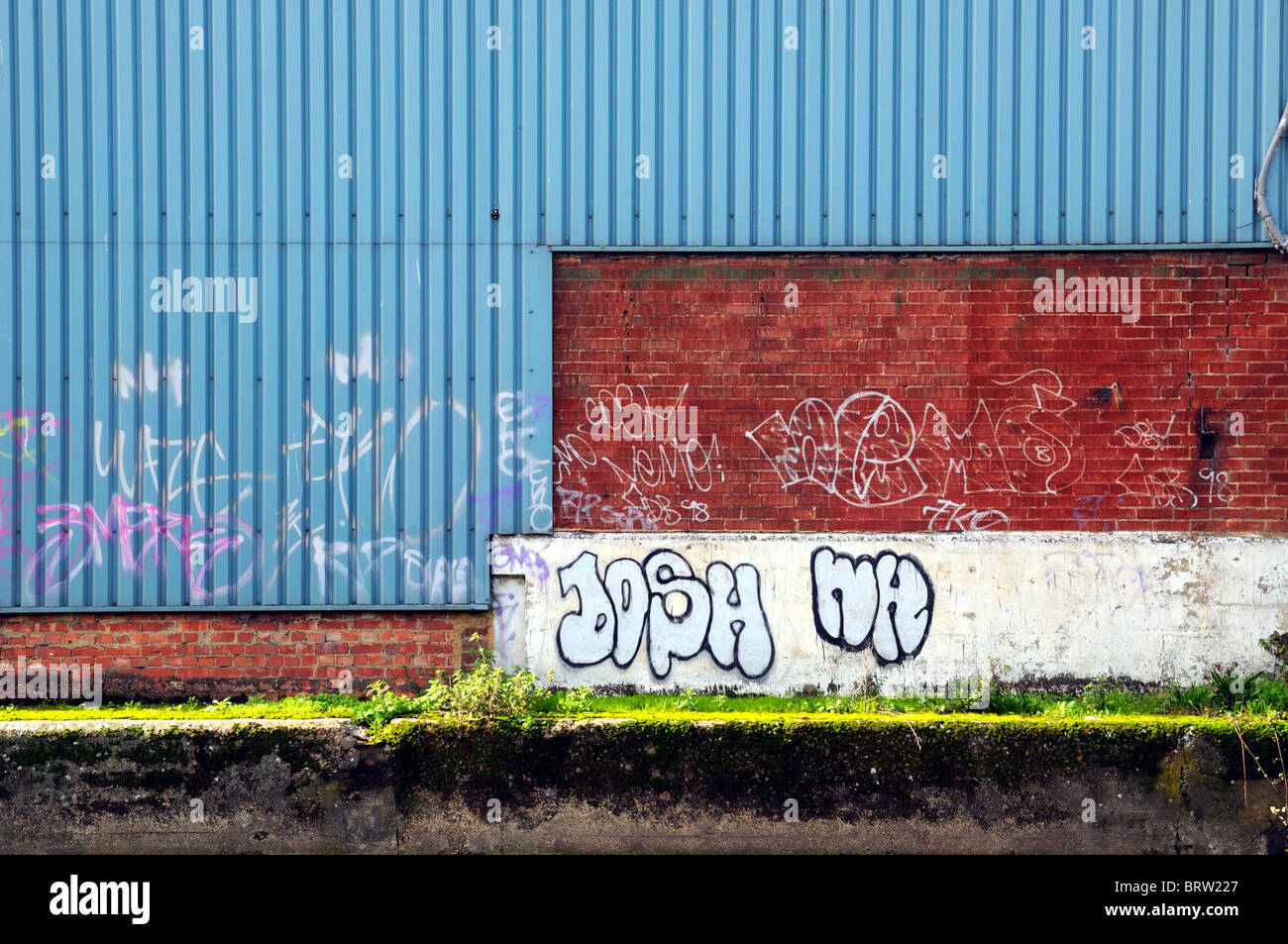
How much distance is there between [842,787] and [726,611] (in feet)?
5.43

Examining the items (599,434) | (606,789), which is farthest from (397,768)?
(599,434)

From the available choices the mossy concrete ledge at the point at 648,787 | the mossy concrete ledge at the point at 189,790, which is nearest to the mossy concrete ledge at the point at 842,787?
the mossy concrete ledge at the point at 648,787

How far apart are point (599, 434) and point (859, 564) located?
2.18 meters

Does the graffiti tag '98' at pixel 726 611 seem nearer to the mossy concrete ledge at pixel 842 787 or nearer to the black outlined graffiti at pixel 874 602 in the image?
the black outlined graffiti at pixel 874 602

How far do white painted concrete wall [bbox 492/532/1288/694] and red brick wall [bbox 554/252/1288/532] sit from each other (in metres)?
0.18

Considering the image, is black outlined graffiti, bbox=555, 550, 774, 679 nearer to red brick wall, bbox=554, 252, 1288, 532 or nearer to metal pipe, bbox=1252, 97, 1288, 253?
red brick wall, bbox=554, 252, 1288, 532

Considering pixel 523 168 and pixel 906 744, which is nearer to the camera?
pixel 906 744

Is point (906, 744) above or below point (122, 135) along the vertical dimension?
below

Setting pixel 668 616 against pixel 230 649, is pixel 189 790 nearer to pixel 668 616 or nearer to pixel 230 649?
pixel 230 649

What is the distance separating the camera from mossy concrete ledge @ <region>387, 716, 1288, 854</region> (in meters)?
6.84

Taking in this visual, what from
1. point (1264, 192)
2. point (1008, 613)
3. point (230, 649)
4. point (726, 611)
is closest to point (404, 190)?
point (230, 649)

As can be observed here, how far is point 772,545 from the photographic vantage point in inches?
319

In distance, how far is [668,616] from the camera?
8.09m

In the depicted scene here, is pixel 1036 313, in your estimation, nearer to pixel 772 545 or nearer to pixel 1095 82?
pixel 1095 82
